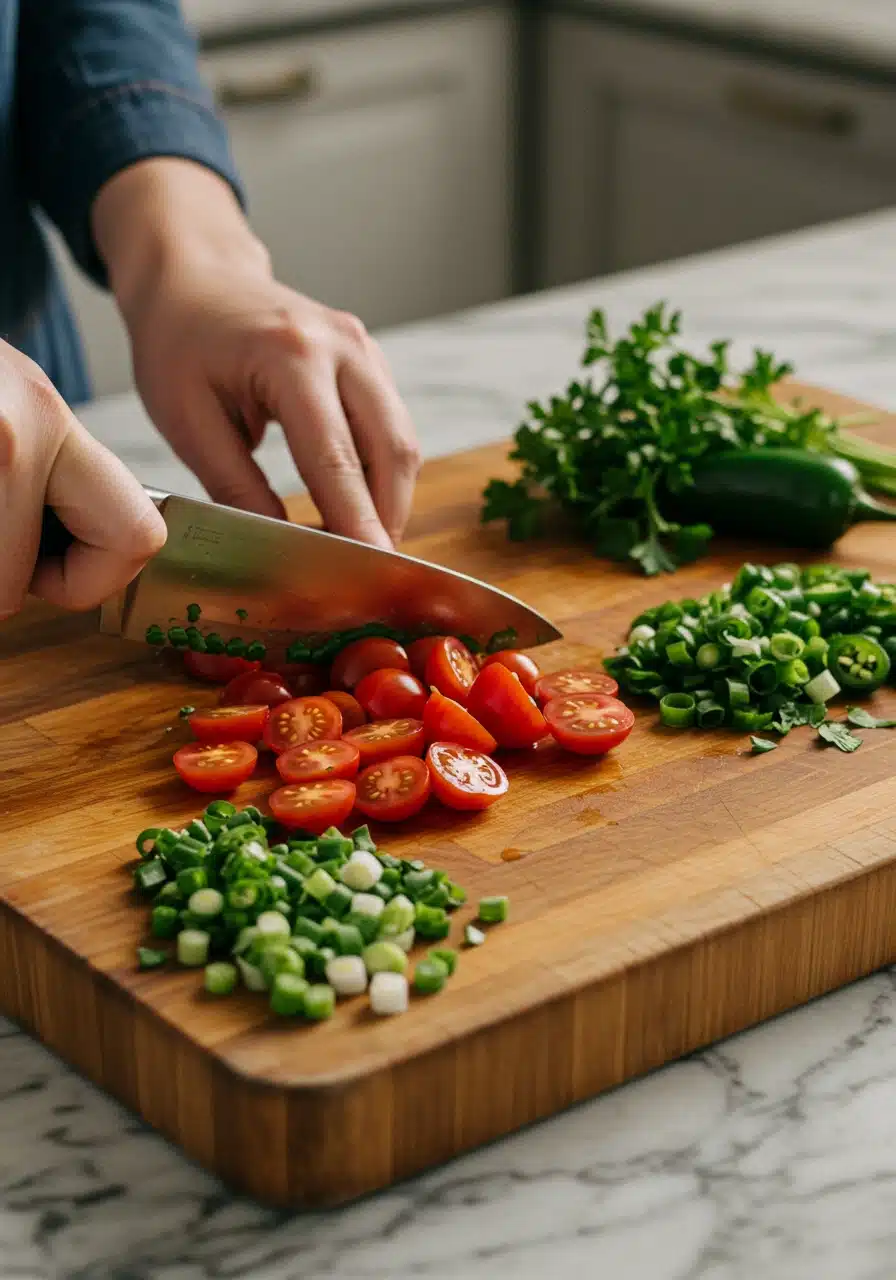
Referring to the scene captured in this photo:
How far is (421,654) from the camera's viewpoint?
166cm

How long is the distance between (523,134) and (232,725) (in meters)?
3.59

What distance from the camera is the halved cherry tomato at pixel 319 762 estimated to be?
142 cm

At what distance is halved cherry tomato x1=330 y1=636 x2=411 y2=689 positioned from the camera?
1.63m

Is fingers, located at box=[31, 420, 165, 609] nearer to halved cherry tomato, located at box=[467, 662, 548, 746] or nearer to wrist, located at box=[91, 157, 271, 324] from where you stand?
halved cherry tomato, located at box=[467, 662, 548, 746]

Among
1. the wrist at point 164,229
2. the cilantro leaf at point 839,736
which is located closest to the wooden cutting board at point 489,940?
the cilantro leaf at point 839,736

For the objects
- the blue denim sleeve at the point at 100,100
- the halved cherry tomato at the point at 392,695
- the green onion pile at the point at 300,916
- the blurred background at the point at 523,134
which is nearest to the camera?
the green onion pile at the point at 300,916

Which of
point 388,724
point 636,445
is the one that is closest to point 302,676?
point 388,724

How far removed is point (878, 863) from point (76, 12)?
1557mm

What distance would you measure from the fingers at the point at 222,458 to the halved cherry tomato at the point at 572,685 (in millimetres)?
401

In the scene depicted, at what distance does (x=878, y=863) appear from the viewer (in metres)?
1.32

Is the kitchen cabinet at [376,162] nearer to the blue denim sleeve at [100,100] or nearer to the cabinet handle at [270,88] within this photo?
the cabinet handle at [270,88]

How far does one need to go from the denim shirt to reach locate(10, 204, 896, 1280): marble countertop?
1238mm

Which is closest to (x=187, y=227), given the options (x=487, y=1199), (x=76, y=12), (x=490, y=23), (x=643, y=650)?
(x=76, y=12)

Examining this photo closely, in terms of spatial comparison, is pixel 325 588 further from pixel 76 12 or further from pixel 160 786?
pixel 76 12
